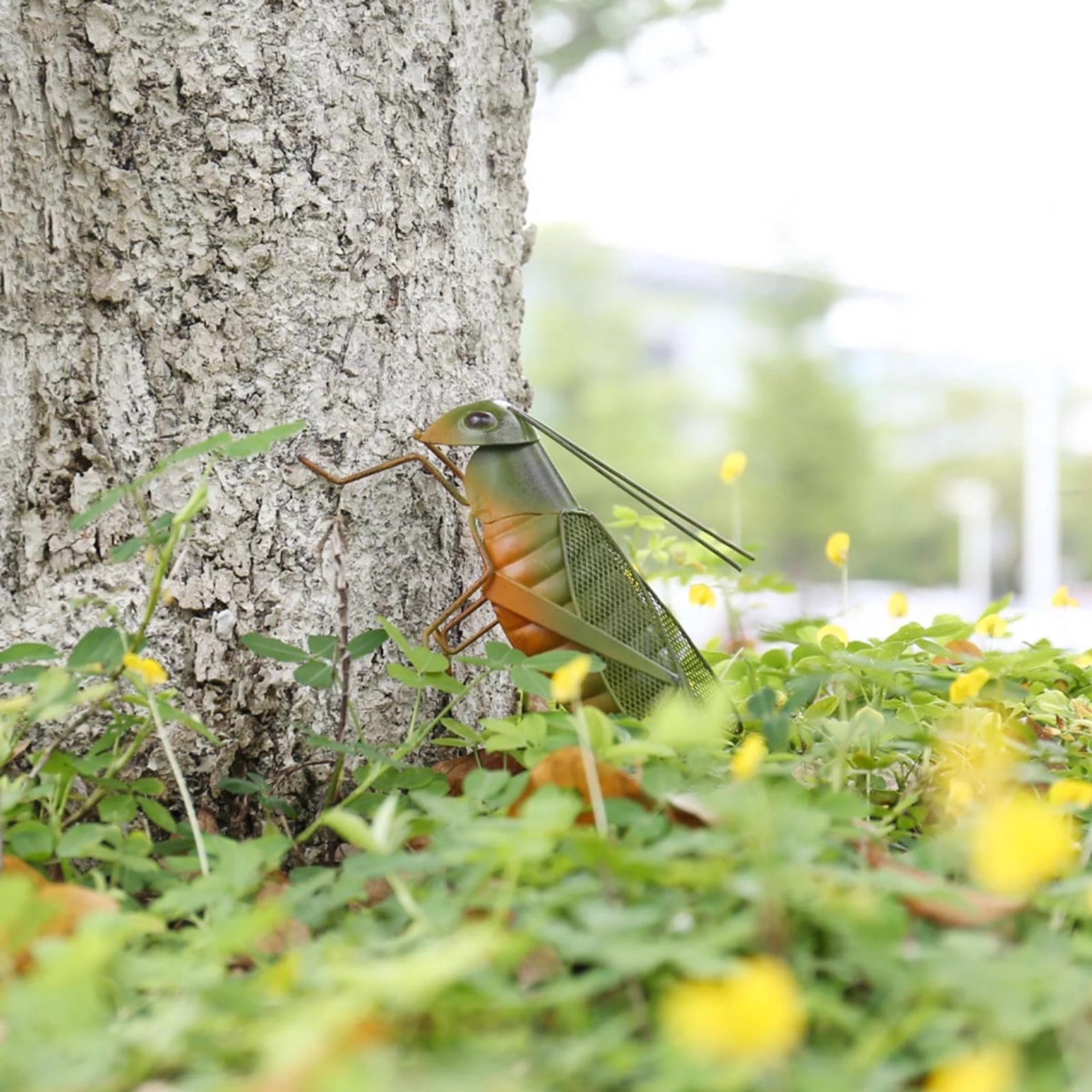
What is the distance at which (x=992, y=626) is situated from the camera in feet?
4.03

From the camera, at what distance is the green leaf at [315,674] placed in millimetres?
845

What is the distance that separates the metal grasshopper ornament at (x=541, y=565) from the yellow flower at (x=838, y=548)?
0.34 metres

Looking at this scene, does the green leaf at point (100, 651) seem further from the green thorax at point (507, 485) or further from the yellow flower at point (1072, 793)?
the yellow flower at point (1072, 793)

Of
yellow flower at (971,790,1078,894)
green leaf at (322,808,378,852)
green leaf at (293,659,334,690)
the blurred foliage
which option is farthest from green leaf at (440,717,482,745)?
the blurred foliage

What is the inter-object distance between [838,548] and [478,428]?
531 millimetres

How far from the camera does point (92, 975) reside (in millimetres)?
492

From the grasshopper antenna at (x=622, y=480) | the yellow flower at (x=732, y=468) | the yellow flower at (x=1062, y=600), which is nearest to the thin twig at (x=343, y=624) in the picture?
the grasshopper antenna at (x=622, y=480)

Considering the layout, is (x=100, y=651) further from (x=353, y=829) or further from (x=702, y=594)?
(x=702, y=594)

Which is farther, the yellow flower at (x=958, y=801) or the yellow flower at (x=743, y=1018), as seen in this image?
the yellow flower at (x=958, y=801)

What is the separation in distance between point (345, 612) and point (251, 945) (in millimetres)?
295

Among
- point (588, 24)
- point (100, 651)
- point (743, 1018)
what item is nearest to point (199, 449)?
point (100, 651)

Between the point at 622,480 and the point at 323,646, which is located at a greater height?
the point at 622,480

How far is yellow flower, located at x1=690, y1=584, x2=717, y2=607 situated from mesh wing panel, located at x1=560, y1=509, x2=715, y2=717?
0.40 metres

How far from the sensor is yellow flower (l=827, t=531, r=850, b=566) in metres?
1.28
